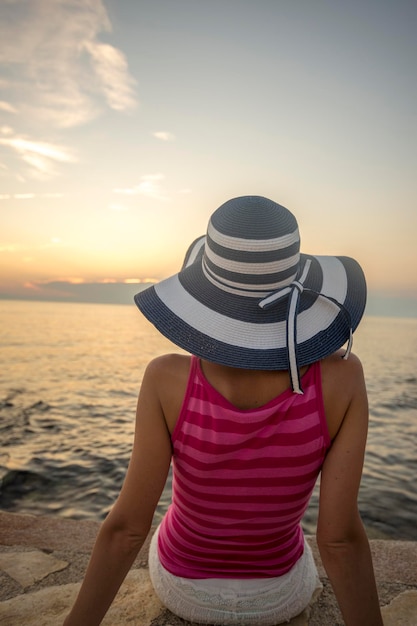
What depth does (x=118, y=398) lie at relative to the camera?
12758 mm

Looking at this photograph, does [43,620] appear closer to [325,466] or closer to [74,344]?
[325,466]

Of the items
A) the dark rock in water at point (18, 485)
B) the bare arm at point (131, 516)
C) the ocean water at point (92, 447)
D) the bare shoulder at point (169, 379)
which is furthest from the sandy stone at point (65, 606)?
the dark rock in water at point (18, 485)

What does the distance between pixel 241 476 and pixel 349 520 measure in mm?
350

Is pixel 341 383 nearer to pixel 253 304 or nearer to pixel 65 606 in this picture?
pixel 253 304

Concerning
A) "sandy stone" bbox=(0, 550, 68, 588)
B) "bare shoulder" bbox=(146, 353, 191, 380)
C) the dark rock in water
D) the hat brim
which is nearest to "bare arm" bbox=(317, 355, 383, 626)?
the hat brim

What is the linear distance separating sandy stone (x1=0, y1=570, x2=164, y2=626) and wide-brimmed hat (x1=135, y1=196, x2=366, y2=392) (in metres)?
1.34

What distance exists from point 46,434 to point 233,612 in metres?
7.76

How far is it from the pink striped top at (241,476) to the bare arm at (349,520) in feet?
0.22

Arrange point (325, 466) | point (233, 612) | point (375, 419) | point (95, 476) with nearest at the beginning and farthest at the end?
point (325, 466) → point (233, 612) → point (95, 476) → point (375, 419)

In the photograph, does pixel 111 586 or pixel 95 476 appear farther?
pixel 95 476

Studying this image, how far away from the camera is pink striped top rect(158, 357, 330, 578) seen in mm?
1335

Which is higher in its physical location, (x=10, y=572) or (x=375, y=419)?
(x=10, y=572)

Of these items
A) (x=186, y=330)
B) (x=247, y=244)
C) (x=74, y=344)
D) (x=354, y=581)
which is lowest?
(x=74, y=344)

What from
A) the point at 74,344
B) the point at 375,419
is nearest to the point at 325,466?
the point at 375,419
